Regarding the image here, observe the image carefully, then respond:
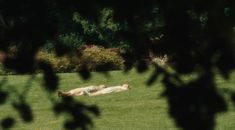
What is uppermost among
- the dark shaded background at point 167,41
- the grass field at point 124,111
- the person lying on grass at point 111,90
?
the dark shaded background at point 167,41

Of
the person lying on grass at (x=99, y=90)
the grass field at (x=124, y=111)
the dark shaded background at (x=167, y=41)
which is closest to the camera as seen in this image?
the dark shaded background at (x=167, y=41)

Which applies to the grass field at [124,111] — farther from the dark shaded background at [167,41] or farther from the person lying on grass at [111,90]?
the dark shaded background at [167,41]

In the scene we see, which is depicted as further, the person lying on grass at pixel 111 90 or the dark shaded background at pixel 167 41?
the person lying on grass at pixel 111 90

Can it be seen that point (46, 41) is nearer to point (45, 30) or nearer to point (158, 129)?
point (45, 30)

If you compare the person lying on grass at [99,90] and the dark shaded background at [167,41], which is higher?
the dark shaded background at [167,41]

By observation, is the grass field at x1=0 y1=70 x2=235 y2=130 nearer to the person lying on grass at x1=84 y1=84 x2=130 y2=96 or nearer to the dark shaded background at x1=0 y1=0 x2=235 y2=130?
the person lying on grass at x1=84 y1=84 x2=130 y2=96

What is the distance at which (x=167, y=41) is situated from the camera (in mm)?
2736

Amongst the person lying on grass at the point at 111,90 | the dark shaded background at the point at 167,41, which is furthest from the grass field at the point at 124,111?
the dark shaded background at the point at 167,41

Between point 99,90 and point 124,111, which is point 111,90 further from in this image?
point 124,111

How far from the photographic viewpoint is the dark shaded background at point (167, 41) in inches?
98.5

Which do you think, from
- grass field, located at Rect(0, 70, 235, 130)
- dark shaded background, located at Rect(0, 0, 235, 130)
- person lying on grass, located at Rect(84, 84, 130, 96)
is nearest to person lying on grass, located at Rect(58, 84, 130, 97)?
person lying on grass, located at Rect(84, 84, 130, 96)

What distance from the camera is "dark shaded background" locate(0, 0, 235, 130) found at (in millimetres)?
2502

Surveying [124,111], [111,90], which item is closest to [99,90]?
[111,90]

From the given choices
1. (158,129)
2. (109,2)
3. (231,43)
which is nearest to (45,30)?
(109,2)
